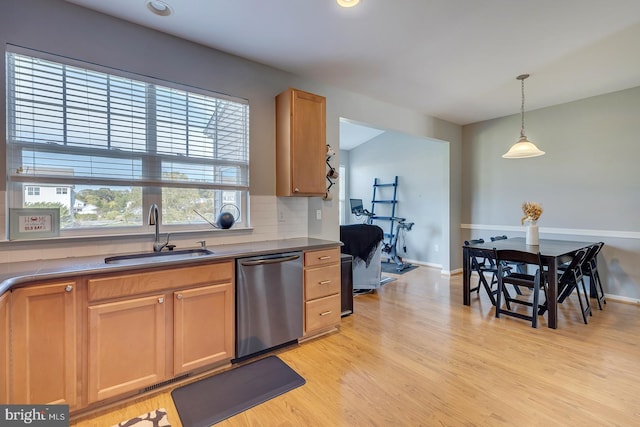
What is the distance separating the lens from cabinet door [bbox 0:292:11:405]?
144 centimetres

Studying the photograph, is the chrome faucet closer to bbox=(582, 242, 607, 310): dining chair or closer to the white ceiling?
the white ceiling

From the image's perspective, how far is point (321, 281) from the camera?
2799 millimetres

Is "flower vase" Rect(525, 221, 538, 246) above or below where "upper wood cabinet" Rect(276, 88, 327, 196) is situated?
below

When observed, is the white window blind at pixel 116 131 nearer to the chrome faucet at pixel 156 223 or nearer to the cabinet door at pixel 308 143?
the chrome faucet at pixel 156 223

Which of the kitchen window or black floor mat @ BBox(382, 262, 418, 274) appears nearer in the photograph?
the kitchen window

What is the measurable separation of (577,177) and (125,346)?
557 centimetres

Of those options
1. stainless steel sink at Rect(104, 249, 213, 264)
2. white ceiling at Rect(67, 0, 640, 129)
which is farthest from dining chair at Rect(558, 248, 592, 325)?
stainless steel sink at Rect(104, 249, 213, 264)

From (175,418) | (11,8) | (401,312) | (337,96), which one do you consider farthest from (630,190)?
(11,8)

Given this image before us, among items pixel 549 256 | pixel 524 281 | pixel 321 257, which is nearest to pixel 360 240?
pixel 321 257

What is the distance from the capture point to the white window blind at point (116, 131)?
2.02 m

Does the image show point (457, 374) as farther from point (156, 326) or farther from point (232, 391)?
point (156, 326)

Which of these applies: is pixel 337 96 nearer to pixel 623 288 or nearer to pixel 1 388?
pixel 1 388

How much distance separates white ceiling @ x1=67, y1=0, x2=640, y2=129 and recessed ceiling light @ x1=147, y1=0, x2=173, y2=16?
0.14 ft

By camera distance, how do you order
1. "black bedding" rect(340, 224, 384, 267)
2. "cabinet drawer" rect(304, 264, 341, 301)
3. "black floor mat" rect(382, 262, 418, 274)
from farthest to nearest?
"black floor mat" rect(382, 262, 418, 274)
"black bedding" rect(340, 224, 384, 267)
"cabinet drawer" rect(304, 264, 341, 301)
